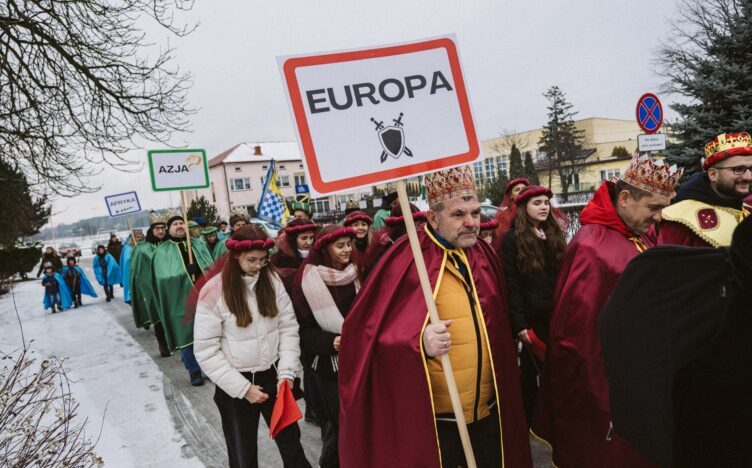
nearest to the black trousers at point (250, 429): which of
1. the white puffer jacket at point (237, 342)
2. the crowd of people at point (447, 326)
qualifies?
the crowd of people at point (447, 326)

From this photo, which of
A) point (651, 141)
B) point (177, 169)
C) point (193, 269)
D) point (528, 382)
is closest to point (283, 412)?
point (528, 382)

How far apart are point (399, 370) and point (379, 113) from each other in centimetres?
130

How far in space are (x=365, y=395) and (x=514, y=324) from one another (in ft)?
4.81

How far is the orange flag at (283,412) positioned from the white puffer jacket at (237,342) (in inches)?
4.1

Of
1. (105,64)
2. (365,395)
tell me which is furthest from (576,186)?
(365,395)

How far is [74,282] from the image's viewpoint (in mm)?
13539

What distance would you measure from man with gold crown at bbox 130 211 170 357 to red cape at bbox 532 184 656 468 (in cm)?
624

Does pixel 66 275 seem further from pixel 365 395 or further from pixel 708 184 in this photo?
pixel 708 184

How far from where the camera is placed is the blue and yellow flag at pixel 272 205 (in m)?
11.0

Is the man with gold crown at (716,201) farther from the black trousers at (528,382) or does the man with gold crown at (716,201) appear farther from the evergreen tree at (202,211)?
the evergreen tree at (202,211)

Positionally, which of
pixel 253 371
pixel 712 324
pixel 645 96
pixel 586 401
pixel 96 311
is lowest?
pixel 96 311

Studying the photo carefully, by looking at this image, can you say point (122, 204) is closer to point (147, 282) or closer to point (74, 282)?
point (147, 282)

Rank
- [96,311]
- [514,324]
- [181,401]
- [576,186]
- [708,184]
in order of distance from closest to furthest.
A: [708,184]
[514,324]
[181,401]
[96,311]
[576,186]

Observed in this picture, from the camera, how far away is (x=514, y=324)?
3.48m
